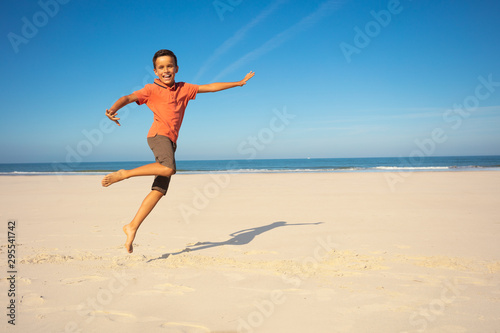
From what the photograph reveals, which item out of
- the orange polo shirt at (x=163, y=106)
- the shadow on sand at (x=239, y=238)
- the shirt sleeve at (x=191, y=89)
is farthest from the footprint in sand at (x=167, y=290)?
the shirt sleeve at (x=191, y=89)

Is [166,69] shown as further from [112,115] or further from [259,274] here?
[259,274]

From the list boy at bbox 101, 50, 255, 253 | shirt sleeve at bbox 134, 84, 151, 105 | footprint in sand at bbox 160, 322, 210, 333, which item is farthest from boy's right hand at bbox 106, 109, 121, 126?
footprint in sand at bbox 160, 322, 210, 333

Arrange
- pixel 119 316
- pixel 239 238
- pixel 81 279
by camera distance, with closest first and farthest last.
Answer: pixel 119 316, pixel 81 279, pixel 239 238

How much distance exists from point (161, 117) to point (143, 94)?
0.29 m

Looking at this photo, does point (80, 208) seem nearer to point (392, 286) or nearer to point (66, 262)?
point (66, 262)

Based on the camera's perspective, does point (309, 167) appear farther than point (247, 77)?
Yes

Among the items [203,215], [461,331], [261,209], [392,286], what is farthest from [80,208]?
[461,331]

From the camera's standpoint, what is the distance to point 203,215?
6602mm

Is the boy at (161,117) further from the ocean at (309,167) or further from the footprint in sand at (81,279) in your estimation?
Answer: the ocean at (309,167)

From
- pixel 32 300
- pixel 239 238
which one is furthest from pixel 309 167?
pixel 32 300

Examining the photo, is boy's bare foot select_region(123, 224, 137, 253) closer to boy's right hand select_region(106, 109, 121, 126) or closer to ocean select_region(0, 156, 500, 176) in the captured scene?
boy's right hand select_region(106, 109, 121, 126)

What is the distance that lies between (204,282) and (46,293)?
4.12 ft

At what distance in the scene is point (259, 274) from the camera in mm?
3084

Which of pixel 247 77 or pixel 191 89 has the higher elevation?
pixel 247 77
